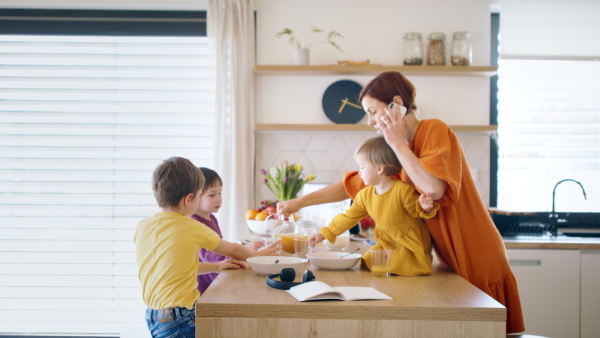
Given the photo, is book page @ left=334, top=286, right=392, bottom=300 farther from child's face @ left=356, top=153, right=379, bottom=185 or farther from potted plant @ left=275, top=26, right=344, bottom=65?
potted plant @ left=275, top=26, right=344, bottom=65

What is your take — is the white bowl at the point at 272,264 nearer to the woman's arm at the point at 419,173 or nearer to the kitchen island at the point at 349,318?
the kitchen island at the point at 349,318

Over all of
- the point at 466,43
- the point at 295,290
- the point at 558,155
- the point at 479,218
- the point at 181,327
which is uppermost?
the point at 466,43

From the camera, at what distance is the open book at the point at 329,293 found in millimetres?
1480

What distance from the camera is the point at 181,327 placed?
175cm

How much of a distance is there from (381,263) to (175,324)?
2.16 ft

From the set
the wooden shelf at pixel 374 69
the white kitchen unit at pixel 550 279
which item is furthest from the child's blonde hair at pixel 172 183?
the white kitchen unit at pixel 550 279

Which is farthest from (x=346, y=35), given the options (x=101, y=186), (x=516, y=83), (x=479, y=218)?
(x=479, y=218)

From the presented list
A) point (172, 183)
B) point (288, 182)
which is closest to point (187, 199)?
point (172, 183)

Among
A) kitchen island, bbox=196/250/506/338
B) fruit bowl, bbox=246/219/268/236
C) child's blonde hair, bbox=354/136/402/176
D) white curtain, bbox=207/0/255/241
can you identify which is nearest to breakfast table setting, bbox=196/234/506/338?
kitchen island, bbox=196/250/506/338

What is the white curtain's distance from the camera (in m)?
3.80

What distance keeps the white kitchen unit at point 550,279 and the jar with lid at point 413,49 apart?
4.44ft

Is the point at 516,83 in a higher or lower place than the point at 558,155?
higher

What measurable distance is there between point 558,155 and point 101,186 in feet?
10.4

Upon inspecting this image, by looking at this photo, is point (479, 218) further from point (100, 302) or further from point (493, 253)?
point (100, 302)
